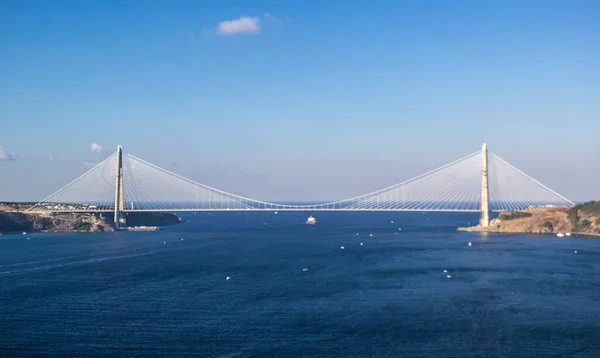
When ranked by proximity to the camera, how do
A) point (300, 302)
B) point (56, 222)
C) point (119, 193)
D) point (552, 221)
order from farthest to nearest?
point (56, 222) → point (119, 193) → point (552, 221) → point (300, 302)

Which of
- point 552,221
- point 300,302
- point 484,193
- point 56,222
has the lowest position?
point 300,302

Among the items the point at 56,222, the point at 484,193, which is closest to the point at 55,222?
the point at 56,222

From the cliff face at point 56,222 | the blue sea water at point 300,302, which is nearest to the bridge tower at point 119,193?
the cliff face at point 56,222

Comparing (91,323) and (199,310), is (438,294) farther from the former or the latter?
(91,323)

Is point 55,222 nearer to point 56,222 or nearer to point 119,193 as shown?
point 56,222

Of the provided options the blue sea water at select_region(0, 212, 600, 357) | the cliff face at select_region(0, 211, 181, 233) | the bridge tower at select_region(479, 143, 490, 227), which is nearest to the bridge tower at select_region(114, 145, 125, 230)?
the cliff face at select_region(0, 211, 181, 233)

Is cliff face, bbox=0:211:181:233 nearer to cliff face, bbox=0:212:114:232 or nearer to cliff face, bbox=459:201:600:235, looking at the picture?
cliff face, bbox=0:212:114:232

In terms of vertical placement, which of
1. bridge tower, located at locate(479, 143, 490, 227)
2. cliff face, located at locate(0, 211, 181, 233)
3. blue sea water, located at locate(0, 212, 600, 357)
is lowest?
Result: blue sea water, located at locate(0, 212, 600, 357)
